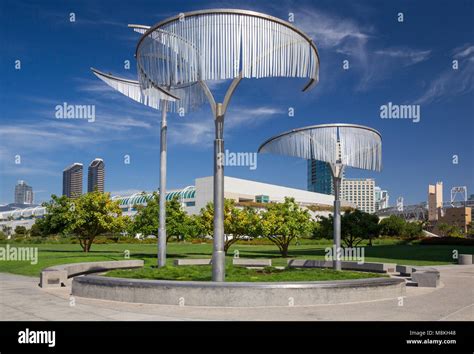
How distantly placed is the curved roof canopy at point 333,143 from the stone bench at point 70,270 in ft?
29.1

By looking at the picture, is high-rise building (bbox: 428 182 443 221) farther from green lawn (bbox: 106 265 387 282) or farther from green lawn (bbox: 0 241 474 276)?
green lawn (bbox: 106 265 387 282)

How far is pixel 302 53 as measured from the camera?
1356 cm

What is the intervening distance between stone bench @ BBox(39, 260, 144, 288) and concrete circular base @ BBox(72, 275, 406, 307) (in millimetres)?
4239

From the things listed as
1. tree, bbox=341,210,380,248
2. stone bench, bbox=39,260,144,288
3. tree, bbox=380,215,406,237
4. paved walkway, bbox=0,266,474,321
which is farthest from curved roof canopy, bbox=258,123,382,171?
tree, bbox=380,215,406,237

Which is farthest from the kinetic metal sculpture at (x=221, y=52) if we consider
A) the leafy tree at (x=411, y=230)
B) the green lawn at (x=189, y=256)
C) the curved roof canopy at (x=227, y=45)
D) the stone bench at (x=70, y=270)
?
the leafy tree at (x=411, y=230)

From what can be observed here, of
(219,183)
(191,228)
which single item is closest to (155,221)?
(191,228)

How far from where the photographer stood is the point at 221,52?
491 inches

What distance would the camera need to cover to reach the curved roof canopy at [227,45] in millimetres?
12453

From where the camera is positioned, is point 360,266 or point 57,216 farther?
point 57,216

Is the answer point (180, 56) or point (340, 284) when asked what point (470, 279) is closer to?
point (340, 284)

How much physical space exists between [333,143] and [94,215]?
21.0 metres

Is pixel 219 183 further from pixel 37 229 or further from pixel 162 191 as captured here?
pixel 37 229
